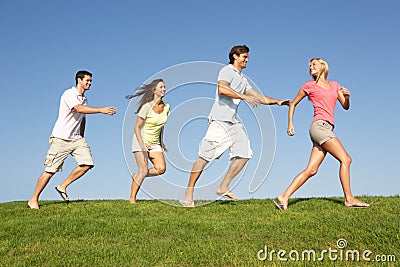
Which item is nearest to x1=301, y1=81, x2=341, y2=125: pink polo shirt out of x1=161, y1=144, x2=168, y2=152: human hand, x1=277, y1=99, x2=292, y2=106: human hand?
x1=277, y1=99, x2=292, y2=106: human hand

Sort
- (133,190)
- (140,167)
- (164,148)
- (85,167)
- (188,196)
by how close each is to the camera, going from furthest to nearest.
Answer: (85,167) < (133,190) < (164,148) < (140,167) < (188,196)

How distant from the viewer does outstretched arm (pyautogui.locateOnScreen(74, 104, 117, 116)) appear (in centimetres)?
969

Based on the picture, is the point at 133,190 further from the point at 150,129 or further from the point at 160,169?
the point at 150,129

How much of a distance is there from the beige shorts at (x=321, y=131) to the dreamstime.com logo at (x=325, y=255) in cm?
285

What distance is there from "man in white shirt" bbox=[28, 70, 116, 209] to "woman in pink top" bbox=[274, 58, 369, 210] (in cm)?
459

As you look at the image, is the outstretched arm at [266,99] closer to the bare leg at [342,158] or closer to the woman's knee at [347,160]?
the bare leg at [342,158]

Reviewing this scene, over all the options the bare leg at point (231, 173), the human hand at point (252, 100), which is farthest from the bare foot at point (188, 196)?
the human hand at point (252, 100)

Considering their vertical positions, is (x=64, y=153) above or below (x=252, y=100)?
below

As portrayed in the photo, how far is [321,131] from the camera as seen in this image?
9.09 meters

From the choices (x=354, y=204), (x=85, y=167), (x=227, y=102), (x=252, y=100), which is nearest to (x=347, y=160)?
(x=354, y=204)

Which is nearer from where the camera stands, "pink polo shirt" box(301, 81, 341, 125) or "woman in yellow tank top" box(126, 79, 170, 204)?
"pink polo shirt" box(301, 81, 341, 125)

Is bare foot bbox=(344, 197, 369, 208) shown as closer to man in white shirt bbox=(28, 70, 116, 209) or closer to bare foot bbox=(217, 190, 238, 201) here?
bare foot bbox=(217, 190, 238, 201)

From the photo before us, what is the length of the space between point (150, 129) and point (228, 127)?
1.84m

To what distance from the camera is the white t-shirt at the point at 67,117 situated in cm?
1079
